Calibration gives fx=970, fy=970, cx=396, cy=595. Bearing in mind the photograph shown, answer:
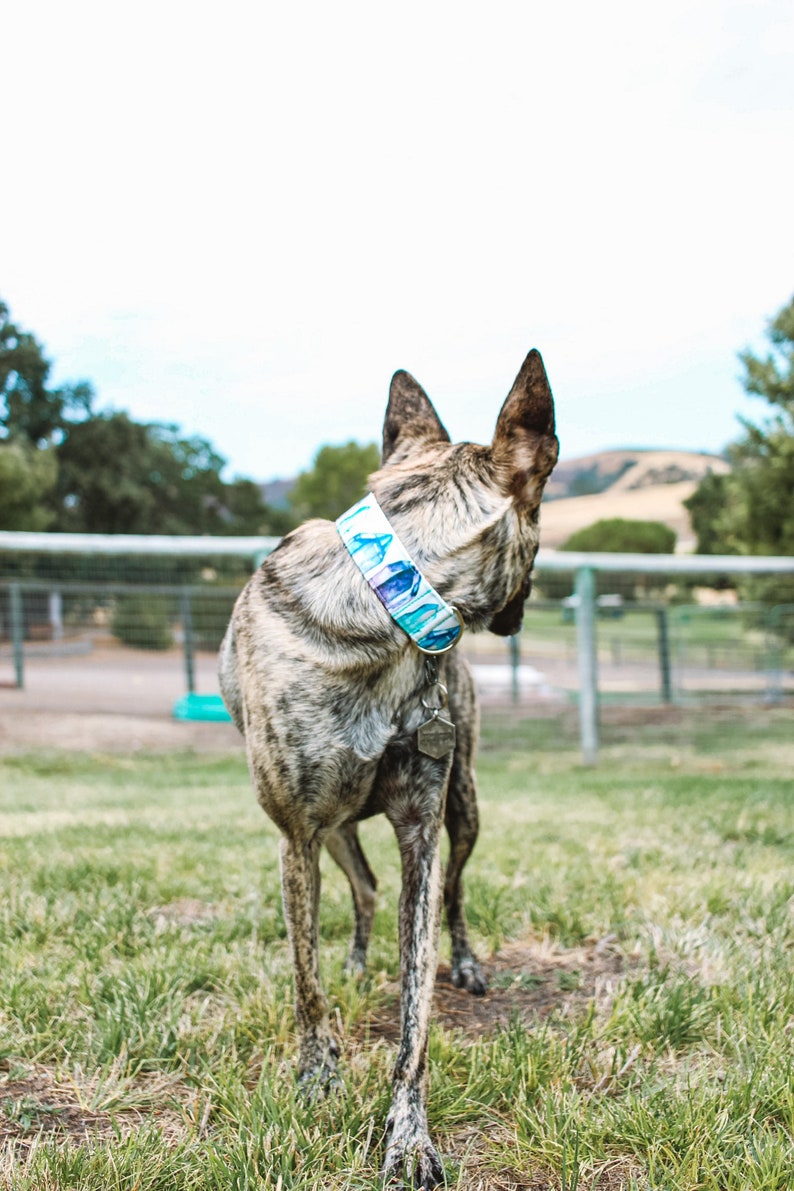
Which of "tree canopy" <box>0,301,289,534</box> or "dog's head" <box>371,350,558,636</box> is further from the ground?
"tree canopy" <box>0,301,289,534</box>

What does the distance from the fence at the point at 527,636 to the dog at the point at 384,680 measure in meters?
6.78

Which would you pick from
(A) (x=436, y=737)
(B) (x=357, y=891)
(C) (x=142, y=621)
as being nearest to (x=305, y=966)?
(A) (x=436, y=737)

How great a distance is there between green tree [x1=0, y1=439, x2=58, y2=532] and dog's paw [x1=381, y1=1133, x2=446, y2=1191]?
25.8m

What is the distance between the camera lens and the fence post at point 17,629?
39.5ft

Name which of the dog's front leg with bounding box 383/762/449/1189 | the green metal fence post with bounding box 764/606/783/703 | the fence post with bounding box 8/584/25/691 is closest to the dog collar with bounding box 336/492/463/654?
the dog's front leg with bounding box 383/762/449/1189

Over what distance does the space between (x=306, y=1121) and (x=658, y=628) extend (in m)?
13.1

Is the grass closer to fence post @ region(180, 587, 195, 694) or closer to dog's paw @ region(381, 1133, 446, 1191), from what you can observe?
dog's paw @ region(381, 1133, 446, 1191)

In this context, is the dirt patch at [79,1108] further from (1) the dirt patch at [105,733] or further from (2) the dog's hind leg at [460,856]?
(1) the dirt patch at [105,733]

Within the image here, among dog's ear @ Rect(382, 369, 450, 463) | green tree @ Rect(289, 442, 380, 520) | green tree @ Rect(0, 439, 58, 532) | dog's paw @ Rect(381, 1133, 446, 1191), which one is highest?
green tree @ Rect(289, 442, 380, 520)

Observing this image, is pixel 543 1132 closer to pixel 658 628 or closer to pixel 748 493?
pixel 658 628

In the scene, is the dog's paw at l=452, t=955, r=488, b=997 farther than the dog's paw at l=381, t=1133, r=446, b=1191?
Yes

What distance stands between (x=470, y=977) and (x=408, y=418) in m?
Answer: 1.68

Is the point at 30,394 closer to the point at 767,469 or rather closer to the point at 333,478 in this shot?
the point at 333,478

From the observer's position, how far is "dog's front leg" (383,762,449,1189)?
6.20 feet
